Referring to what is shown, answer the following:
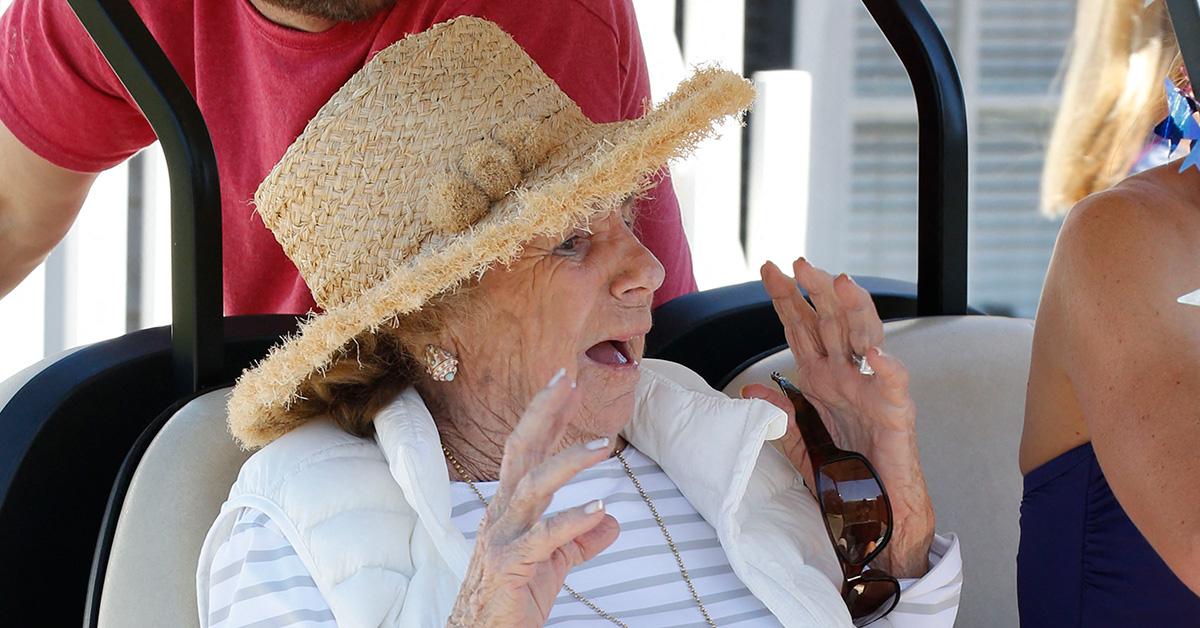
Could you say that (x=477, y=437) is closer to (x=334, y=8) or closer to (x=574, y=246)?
(x=574, y=246)

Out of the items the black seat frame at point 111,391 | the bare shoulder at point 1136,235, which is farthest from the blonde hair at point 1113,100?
the black seat frame at point 111,391

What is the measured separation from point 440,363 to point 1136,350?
787 millimetres

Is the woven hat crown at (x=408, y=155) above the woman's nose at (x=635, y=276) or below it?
above

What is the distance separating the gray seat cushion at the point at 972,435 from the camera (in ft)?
6.40

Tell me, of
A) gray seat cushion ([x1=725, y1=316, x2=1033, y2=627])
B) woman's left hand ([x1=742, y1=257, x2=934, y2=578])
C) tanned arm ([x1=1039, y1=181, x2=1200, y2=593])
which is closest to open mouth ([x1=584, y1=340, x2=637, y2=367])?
woman's left hand ([x1=742, y1=257, x2=934, y2=578])

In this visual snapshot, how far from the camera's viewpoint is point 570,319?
1.59m

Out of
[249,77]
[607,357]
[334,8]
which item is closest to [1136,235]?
[607,357]

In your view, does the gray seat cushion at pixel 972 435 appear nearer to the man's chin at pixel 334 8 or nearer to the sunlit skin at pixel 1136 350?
the sunlit skin at pixel 1136 350

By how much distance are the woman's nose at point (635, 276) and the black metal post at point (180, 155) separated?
0.45m

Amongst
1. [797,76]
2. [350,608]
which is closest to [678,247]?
[350,608]

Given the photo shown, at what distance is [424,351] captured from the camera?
1639mm

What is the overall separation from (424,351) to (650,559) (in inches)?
13.9

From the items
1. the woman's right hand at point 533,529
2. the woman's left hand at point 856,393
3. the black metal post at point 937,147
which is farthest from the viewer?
the black metal post at point 937,147

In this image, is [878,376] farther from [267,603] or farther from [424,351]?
[267,603]
